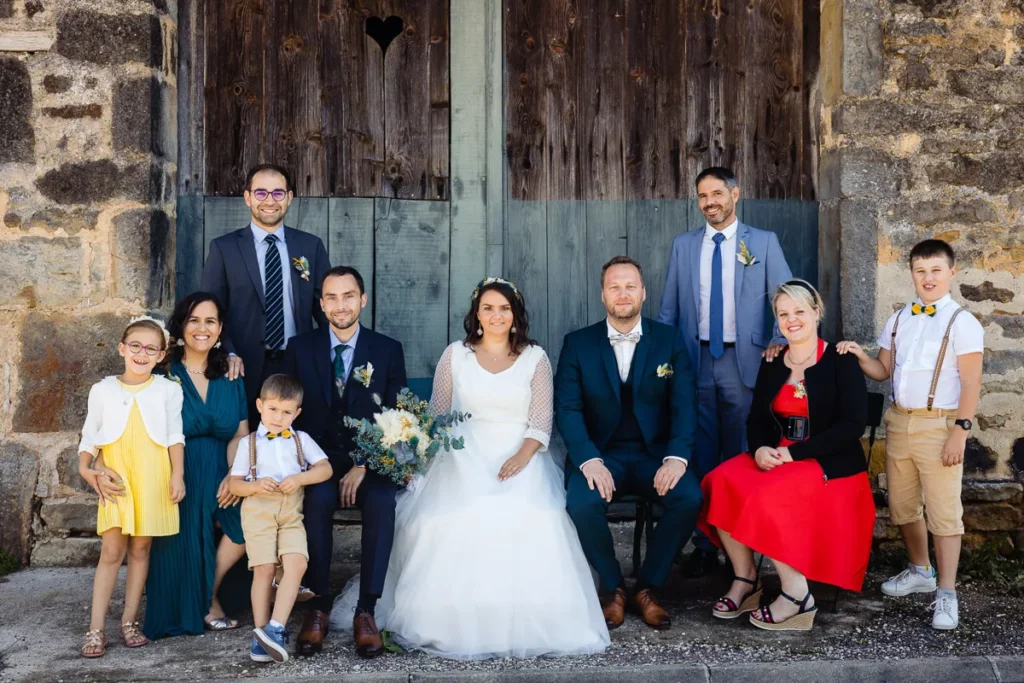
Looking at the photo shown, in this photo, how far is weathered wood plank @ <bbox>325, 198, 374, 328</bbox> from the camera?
5.07 metres

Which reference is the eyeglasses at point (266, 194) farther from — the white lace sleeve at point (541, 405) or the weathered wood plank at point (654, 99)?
the weathered wood plank at point (654, 99)

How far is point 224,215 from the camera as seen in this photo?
5.04 metres

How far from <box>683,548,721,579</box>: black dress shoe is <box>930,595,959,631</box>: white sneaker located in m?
1.01

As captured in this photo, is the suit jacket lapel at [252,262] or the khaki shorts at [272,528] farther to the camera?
the suit jacket lapel at [252,262]

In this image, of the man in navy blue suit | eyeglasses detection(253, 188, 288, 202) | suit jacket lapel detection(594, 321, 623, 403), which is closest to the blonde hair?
suit jacket lapel detection(594, 321, 623, 403)

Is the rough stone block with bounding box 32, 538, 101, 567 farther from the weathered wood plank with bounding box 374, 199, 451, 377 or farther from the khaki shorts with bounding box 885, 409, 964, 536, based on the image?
the khaki shorts with bounding box 885, 409, 964, 536

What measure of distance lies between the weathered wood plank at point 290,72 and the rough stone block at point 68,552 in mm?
2015

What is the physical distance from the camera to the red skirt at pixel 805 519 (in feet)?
12.4

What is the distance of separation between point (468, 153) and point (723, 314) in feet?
5.26

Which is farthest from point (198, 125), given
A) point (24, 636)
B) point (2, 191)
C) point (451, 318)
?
point (24, 636)

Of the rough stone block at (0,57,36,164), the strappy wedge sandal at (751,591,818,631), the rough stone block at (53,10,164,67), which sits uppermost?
the rough stone block at (53,10,164,67)

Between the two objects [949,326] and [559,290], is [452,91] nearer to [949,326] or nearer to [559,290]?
[559,290]

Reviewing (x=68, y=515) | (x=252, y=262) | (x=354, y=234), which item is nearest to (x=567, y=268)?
(x=354, y=234)

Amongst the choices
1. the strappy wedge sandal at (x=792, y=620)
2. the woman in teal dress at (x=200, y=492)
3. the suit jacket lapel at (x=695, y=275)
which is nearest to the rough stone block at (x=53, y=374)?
the woman in teal dress at (x=200, y=492)
